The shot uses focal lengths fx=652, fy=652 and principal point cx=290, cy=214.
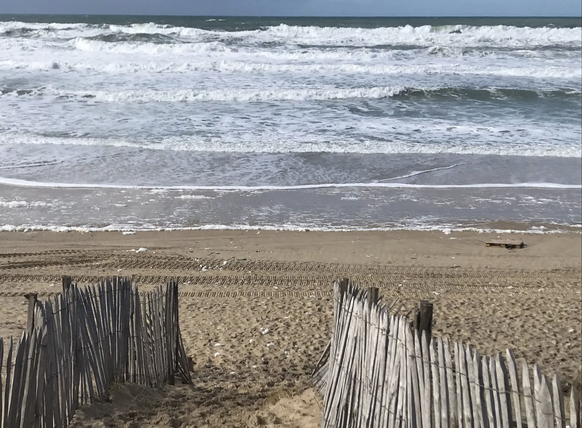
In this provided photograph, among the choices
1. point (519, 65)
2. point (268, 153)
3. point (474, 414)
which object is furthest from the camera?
point (519, 65)

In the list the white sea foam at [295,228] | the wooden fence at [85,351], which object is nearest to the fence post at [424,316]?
the wooden fence at [85,351]

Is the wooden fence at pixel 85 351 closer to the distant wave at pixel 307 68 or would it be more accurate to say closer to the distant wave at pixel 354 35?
the distant wave at pixel 307 68

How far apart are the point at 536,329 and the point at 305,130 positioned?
37.7 feet

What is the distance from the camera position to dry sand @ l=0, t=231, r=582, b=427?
5242mm

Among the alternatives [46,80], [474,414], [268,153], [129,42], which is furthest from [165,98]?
[474,414]

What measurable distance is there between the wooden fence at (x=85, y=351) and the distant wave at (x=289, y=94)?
52.1 ft

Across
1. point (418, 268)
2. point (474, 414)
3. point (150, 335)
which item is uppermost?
point (474, 414)

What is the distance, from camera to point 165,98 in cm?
2158

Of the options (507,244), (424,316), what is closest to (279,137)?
(507,244)

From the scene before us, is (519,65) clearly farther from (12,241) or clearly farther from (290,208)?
(12,241)

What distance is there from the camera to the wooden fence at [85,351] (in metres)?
3.58

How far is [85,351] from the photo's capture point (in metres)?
4.36

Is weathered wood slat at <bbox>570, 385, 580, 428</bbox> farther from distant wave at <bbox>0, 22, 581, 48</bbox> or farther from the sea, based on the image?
distant wave at <bbox>0, 22, 581, 48</bbox>

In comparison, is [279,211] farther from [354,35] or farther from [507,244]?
[354,35]
